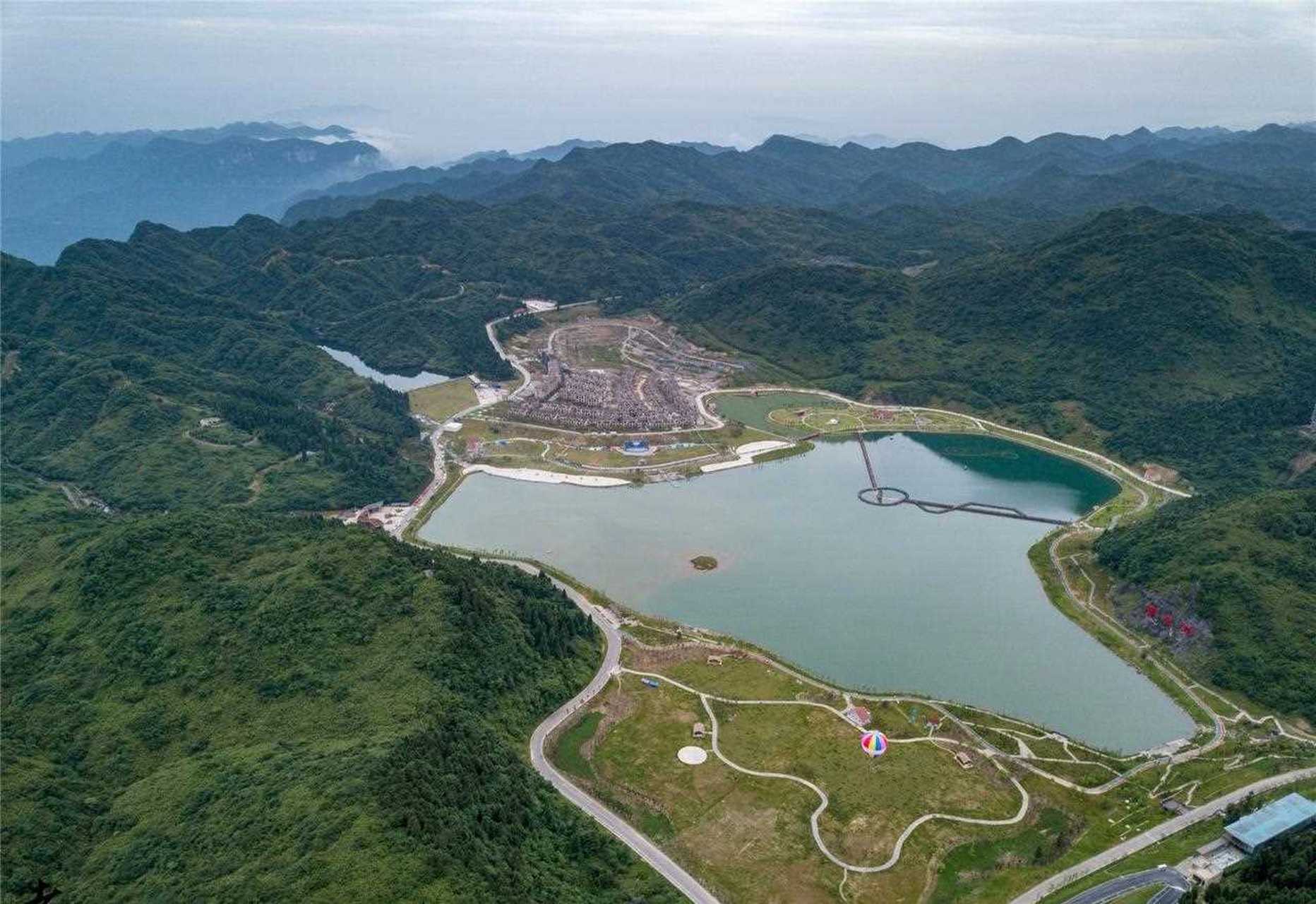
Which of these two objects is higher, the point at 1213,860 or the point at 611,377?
the point at 1213,860

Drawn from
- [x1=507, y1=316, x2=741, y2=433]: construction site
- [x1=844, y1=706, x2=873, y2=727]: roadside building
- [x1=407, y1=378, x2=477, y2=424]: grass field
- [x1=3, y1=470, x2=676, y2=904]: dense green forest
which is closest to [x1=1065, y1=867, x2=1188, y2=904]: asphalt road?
[x1=844, y1=706, x2=873, y2=727]: roadside building

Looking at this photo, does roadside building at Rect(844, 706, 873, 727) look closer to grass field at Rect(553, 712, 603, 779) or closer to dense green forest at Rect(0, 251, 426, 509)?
grass field at Rect(553, 712, 603, 779)

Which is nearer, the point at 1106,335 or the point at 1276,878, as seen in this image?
the point at 1276,878

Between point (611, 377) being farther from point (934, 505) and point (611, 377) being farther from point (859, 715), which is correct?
point (859, 715)

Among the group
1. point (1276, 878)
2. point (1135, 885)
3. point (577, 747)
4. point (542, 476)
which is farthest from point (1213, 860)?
point (542, 476)

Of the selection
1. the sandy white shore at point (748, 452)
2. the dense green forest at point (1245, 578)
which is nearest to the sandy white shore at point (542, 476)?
the sandy white shore at point (748, 452)

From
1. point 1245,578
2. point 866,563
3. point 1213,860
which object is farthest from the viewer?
point 866,563

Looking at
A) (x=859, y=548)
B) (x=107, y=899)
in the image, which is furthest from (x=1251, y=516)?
(x=107, y=899)

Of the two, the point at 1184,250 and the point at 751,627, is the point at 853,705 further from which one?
the point at 1184,250
